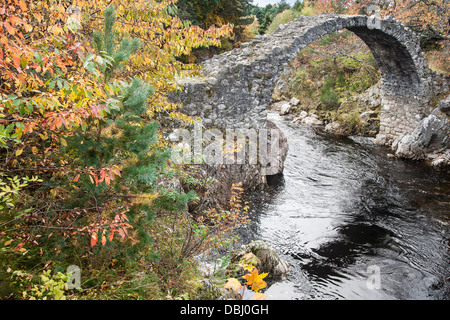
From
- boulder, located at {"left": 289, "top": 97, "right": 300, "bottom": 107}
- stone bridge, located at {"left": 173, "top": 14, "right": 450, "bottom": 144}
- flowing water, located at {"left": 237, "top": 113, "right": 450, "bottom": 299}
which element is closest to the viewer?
flowing water, located at {"left": 237, "top": 113, "right": 450, "bottom": 299}

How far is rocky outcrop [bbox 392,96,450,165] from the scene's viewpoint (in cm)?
1330

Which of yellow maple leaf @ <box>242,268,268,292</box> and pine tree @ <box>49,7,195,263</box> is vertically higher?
pine tree @ <box>49,7,195,263</box>

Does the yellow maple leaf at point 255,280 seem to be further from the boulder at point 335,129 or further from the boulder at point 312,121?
the boulder at point 312,121

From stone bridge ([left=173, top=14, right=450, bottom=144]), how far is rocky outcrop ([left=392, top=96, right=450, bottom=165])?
1753 millimetres

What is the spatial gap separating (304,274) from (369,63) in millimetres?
18562

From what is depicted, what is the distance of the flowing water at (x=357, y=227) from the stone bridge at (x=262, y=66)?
2.93 metres

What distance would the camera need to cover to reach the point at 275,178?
11.2 metres

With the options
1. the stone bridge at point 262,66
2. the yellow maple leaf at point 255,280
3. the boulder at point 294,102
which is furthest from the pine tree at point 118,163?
the boulder at point 294,102

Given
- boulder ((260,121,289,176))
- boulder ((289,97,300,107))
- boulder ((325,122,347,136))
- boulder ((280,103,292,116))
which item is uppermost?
boulder ((289,97,300,107))

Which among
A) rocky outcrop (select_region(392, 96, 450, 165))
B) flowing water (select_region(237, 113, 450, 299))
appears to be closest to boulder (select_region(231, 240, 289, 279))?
flowing water (select_region(237, 113, 450, 299))

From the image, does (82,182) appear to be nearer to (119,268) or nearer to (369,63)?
(119,268)

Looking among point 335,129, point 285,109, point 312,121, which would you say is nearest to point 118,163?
point 335,129

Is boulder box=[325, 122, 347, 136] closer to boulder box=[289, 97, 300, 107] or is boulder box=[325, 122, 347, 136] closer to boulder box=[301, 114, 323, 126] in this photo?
boulder box=[301, 114, 323, 126]
